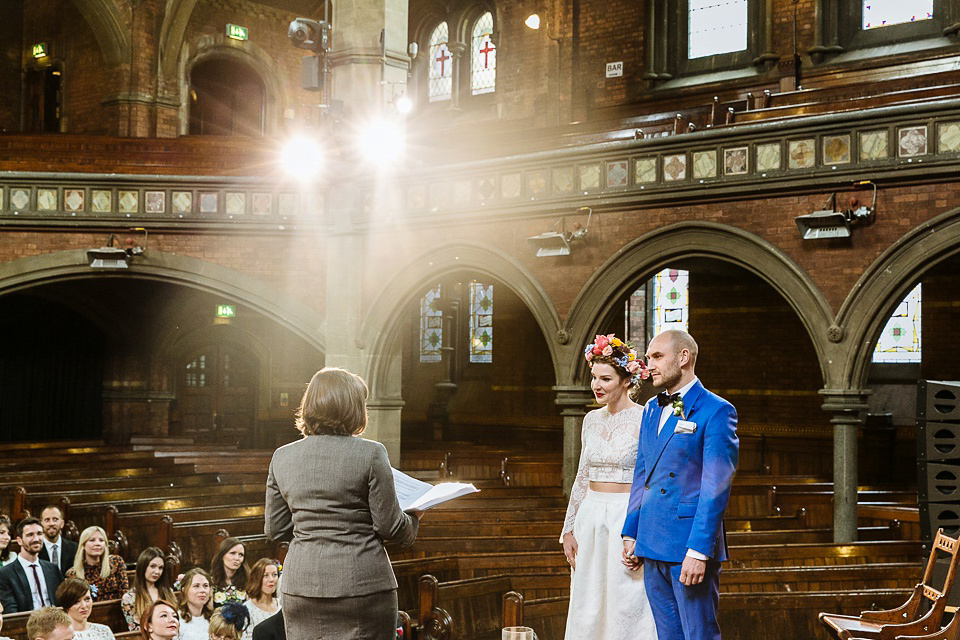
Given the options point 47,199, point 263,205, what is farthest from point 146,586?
point 47,199

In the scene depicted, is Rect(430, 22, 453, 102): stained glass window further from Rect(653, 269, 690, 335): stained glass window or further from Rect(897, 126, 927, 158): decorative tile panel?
Rect(897, 126, 927, 158): decorative tile panel

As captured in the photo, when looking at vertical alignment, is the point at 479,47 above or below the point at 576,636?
above

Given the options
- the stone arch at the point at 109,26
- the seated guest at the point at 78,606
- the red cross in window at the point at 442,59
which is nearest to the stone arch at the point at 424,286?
the seated guest at the point at 78,606

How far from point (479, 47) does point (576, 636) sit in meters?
15.6

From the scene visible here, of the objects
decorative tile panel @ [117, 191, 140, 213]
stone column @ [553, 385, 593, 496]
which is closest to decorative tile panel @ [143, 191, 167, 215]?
decorative tile panel @ [117, 191, 140, 213]

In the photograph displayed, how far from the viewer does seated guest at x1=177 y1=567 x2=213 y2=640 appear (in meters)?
5.53

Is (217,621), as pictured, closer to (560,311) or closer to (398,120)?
(560,311)

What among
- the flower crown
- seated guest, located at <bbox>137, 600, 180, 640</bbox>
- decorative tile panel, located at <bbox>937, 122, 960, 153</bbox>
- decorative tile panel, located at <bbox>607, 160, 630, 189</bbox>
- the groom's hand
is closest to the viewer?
the groom's hand

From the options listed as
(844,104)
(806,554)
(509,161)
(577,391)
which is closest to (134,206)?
A: (509,161)

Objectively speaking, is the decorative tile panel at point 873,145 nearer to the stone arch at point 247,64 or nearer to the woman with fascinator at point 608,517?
the woman with fascinator at point 608,517

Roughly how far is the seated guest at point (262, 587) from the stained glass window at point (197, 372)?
12140mm

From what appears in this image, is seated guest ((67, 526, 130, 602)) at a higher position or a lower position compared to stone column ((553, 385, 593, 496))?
lower

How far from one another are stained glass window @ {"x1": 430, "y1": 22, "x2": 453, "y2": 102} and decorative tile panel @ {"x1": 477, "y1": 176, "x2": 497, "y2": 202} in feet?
24.5

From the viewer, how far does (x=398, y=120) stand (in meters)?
12.6
